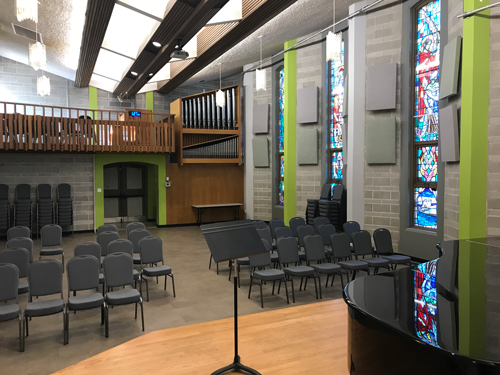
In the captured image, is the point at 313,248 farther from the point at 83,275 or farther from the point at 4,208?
the point at 4,208

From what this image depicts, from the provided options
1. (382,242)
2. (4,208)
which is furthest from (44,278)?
(4,208)

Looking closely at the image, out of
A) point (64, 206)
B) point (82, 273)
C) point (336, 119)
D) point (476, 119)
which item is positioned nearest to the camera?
point (82, 273)

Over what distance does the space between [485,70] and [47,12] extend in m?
8.49

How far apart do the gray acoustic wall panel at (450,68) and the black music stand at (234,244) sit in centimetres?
519

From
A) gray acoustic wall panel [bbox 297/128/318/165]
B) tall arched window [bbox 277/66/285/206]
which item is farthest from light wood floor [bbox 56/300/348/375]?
tall arched window [bbox 277/66/285/206]

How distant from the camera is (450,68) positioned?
22.4 feet

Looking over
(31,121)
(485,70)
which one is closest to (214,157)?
(31,121)

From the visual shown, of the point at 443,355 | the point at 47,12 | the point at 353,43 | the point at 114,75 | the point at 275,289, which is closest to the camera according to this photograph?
the point at 443,355

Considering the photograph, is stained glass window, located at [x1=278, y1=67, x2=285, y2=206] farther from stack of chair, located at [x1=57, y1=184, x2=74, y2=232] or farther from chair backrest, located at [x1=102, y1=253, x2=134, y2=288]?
chair backrest, located at [x1=102, y1=253, x2=134, y2=288]

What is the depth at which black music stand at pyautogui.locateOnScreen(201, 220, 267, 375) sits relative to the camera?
3.23 m

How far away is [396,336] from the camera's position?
221 centimetres

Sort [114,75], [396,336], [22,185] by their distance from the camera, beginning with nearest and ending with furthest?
[396,336], [22,185], [114,75]

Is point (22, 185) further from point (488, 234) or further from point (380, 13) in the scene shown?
point (488, 234)

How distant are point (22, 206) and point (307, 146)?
8478mm
